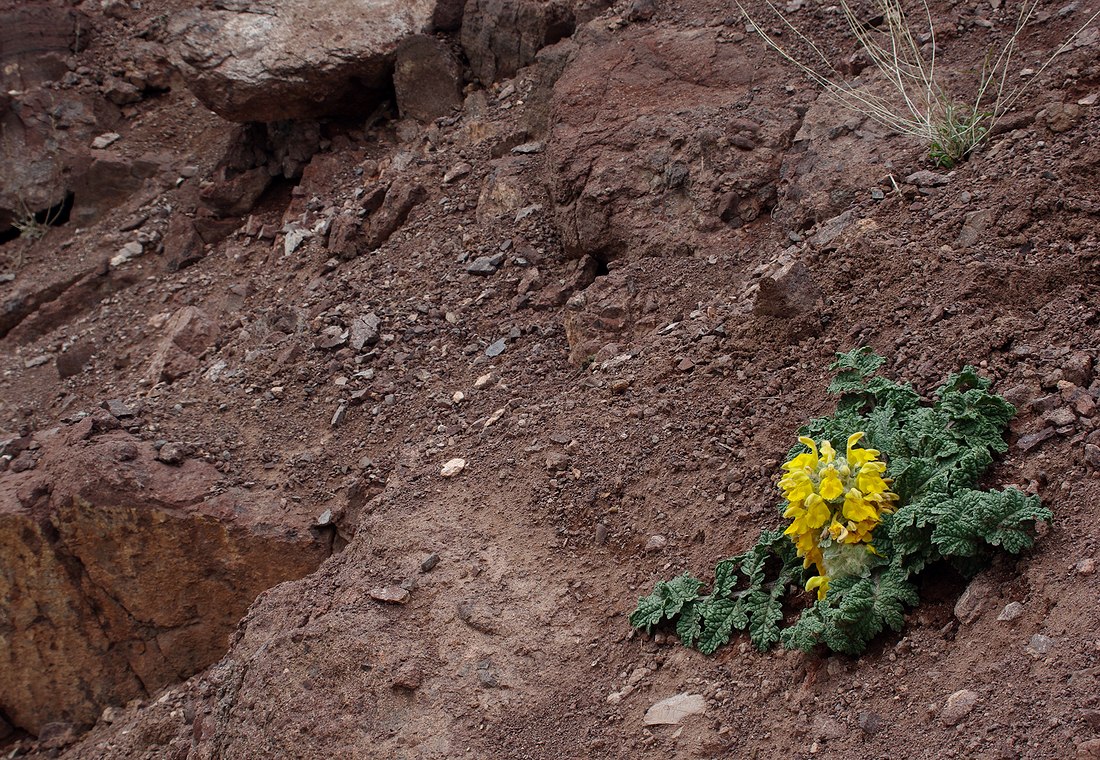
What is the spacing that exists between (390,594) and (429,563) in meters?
0.19

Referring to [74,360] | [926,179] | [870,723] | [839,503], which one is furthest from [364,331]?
[870,723]

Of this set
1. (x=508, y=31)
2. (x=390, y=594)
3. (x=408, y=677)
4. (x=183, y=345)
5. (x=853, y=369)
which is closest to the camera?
(x=408, y=677)

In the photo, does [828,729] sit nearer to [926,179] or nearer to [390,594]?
[390,594]

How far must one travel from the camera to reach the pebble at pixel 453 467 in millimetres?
4453

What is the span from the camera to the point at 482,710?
3453mm

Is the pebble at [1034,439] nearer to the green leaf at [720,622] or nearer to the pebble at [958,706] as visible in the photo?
the pebble at [958,706]

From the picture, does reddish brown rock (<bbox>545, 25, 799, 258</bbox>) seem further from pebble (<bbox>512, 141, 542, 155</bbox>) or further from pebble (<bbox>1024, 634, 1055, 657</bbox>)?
pebble (<bbox>1024, 634, 1055, 657</bbox>)

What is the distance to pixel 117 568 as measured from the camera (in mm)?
5406

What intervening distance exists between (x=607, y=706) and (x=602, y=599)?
0.47 m

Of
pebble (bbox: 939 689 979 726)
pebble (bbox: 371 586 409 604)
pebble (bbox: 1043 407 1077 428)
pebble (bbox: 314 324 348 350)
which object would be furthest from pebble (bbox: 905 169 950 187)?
pebble (bbox: 314 324 348 350)

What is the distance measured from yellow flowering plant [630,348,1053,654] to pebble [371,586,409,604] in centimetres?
93

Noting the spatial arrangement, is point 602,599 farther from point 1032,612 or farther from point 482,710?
point 1032,612

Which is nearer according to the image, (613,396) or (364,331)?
(613,396)

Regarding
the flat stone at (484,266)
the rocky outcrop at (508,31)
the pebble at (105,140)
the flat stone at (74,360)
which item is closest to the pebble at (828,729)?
the flat stone at (484,266)
